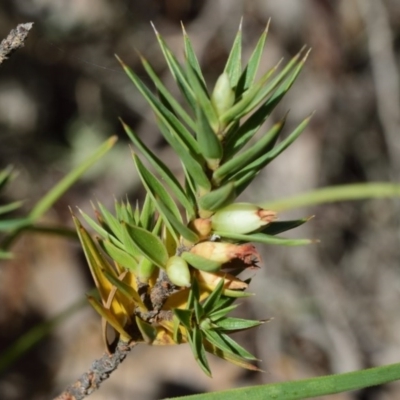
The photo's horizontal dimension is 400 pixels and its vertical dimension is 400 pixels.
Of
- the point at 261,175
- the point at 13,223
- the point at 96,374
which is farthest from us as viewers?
the point at 261,175

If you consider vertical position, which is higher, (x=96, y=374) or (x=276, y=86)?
(x=276, y=86)

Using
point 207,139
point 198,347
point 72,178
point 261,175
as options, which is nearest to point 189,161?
point 207,139

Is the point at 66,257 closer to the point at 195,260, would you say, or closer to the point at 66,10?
the point at 66,10

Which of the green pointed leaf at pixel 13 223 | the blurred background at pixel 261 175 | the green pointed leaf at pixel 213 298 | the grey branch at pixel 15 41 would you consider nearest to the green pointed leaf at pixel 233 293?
the green pointed leaf at pixel 213 298

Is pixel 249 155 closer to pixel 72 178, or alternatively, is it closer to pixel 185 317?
pixel 185 317

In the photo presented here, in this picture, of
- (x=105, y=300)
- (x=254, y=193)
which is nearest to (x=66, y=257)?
(x=254, y=193)

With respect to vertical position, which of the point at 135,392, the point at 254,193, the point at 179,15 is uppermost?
the point at 179,15

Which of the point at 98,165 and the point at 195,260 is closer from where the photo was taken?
the point at 195,260
